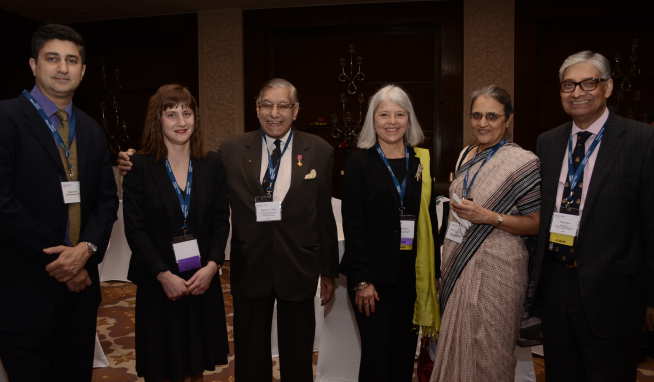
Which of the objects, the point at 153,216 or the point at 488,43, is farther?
the point at 488,43

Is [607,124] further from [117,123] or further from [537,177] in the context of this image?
[117,123]

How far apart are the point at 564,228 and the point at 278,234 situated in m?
1.13

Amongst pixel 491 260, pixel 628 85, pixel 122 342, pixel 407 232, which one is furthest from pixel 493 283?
pixel 628 85

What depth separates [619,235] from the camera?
1583 millimetres

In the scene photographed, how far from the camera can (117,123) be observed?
6602 millimetres

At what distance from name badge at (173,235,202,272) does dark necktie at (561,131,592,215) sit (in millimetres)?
1438

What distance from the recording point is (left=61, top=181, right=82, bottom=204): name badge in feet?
5.69

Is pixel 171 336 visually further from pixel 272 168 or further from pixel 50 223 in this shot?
pixel 272 168

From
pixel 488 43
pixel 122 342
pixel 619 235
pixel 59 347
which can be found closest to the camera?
pixel 619 235

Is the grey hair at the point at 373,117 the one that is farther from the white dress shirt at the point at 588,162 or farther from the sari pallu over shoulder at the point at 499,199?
the white dress shirt at the point at 588,162

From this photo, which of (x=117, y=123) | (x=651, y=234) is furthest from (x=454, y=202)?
(x=117, y=123)

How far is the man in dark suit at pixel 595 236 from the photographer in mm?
1586

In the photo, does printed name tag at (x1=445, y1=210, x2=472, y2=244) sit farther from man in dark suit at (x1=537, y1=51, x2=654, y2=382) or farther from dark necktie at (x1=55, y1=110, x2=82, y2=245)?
dark necktie at (x1=55, y1=110, x2=82, y2=245)

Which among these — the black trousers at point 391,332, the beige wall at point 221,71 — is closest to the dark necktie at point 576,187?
the black trousers at point 391,332
